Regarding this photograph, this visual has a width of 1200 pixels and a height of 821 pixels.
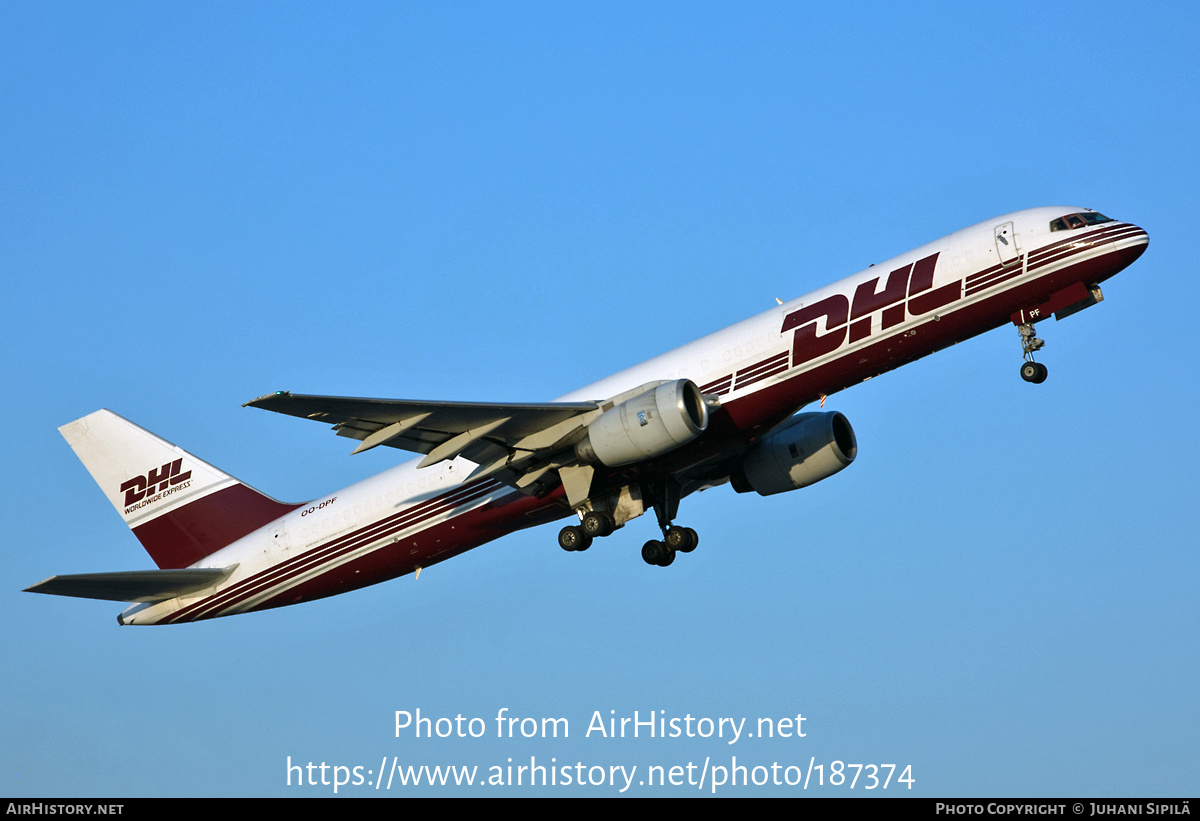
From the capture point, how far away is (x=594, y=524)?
37094mm

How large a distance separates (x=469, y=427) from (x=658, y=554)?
27.2ft

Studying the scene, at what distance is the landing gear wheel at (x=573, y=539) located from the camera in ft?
122

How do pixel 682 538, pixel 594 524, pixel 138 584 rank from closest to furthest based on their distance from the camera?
pixel 594 524 < pixel 138 584 < pixel 682 538

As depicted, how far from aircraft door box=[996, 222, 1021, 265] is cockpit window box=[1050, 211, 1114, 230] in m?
0.94

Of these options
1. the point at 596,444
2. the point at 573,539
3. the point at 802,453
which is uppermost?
the point at 802,453

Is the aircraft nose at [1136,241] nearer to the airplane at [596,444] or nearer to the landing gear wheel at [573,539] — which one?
the airplane at [596,444]

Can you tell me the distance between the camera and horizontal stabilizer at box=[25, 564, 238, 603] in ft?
118

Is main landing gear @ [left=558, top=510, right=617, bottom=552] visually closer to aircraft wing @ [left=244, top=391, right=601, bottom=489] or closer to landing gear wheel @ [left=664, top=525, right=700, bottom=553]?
aircraft wing @ [left=244, top=391, right=601, bottom=489]

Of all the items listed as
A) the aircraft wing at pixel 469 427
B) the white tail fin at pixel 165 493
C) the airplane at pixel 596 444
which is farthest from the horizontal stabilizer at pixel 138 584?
the aircraft wing at pixel 469 427

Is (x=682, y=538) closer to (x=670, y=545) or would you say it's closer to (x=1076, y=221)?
(x=670, y=545)

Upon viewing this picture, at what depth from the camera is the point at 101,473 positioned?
43.4m

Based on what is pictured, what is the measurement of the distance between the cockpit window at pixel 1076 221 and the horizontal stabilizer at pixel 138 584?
2474 centimetres

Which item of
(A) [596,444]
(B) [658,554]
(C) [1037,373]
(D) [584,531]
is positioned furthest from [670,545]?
(C) [1037,373]

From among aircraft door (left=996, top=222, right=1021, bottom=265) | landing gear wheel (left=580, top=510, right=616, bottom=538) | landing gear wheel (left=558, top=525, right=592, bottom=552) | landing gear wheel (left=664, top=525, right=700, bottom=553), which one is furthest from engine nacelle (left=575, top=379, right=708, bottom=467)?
aircraft door (left=996, top=222, right=1021, bottom=265)
